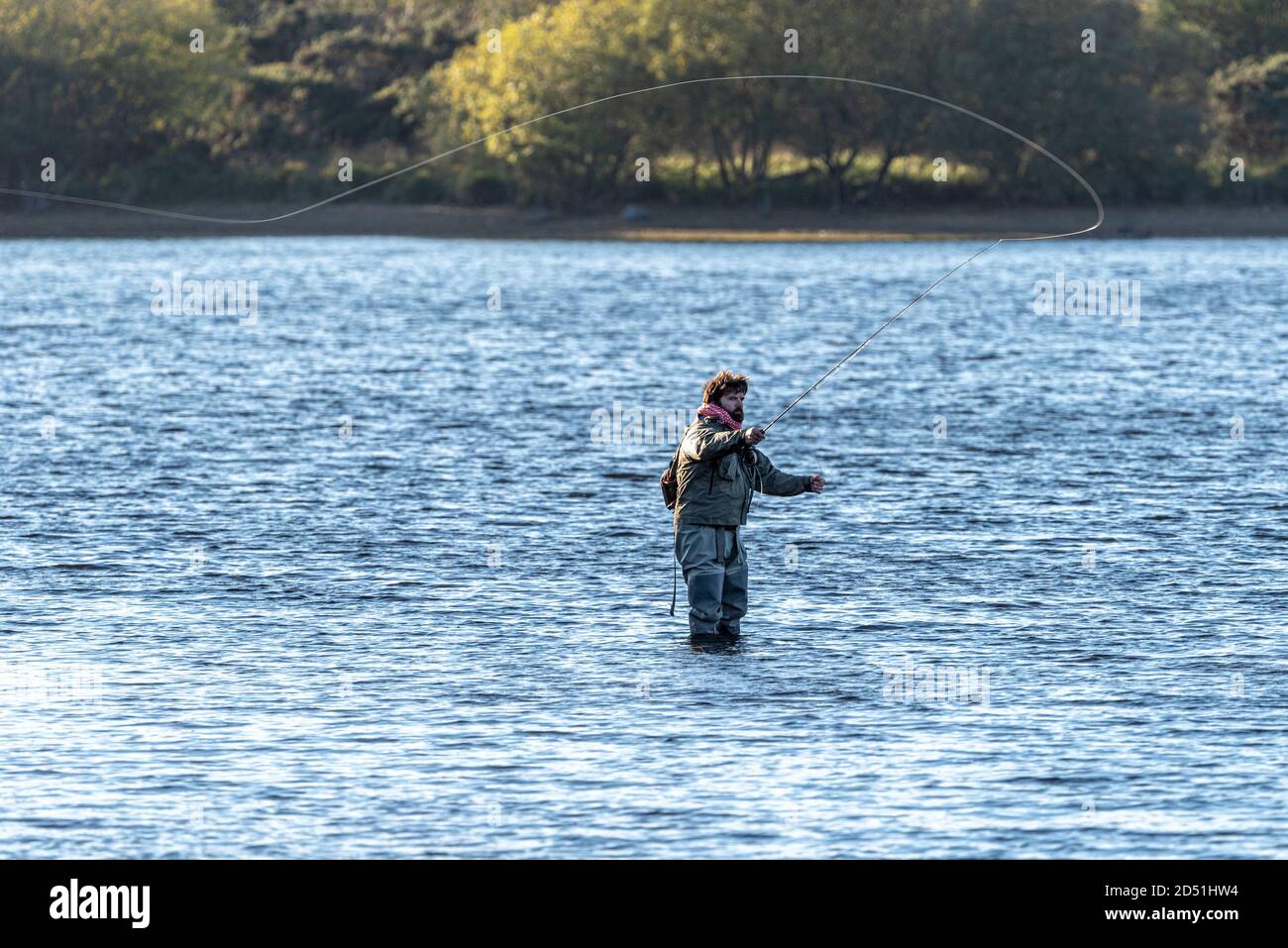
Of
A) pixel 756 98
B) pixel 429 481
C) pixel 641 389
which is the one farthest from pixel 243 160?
pixel 429 481

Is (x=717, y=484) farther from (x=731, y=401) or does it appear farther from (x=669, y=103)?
(x=669, y=103)

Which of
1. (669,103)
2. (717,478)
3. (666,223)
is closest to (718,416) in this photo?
(717,478)

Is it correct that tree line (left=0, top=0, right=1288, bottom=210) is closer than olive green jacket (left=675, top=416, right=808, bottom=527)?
No

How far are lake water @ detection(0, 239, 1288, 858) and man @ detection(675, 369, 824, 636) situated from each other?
0.64m

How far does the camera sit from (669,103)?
277 ft

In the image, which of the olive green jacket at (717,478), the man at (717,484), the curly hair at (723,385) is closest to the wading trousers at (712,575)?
the man at (717,484)

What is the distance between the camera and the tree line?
84312 millimetres

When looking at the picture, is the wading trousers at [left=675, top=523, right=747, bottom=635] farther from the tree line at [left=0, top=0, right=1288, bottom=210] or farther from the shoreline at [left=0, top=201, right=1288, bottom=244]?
the shoreline at [left=0, top=201, right=1288, bottom=244]

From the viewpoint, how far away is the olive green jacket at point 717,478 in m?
13.3

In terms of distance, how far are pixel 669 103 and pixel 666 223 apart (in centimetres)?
531

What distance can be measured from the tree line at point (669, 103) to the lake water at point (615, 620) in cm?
4895

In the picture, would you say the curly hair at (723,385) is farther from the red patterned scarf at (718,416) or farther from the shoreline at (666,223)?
the shoreline at (666,223)

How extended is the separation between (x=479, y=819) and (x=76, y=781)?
2.22m

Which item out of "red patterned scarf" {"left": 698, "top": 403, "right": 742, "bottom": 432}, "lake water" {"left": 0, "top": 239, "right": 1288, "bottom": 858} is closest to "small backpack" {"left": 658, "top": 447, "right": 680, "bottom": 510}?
"red patterned scarf" {"left": 698, "top": 403, "right": 742, "bottom": 432}
